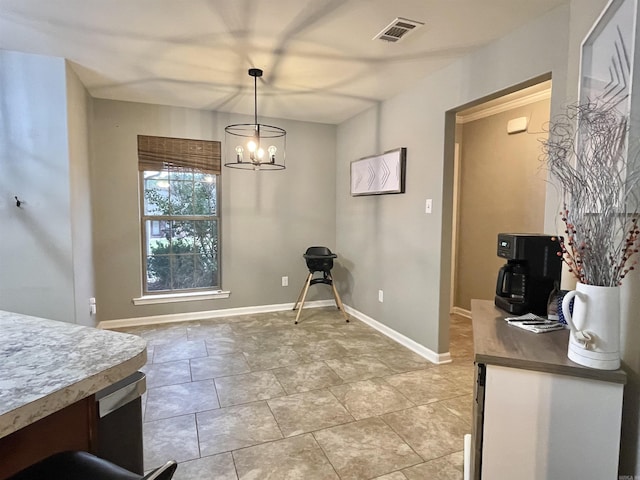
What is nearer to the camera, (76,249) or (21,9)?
(21,9)

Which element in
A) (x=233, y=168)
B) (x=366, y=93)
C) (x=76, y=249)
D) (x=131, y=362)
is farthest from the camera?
(x=233, y=168)

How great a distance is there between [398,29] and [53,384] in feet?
8.04

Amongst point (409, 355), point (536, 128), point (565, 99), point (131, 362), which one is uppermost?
point (536, 128)

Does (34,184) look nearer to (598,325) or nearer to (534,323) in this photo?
(534,323)

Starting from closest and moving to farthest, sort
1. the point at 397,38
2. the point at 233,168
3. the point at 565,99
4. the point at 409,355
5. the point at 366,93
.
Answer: the point at 565,99 → the point at 397,38 → the point at 409,355 → the point at 366,93 → the point at 233,168

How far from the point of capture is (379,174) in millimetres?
3752

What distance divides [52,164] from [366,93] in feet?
9.01

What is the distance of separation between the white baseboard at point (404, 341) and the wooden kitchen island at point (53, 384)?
2578mm

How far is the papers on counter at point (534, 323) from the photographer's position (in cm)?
151

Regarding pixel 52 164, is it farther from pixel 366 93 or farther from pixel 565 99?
pixel 565 99

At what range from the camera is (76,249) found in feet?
9.74

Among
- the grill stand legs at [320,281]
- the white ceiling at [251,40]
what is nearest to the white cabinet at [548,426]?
the white ceiling at [251,40]

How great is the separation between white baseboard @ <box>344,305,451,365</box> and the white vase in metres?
1.98

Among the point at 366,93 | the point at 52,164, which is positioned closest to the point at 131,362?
the point at 52,164
